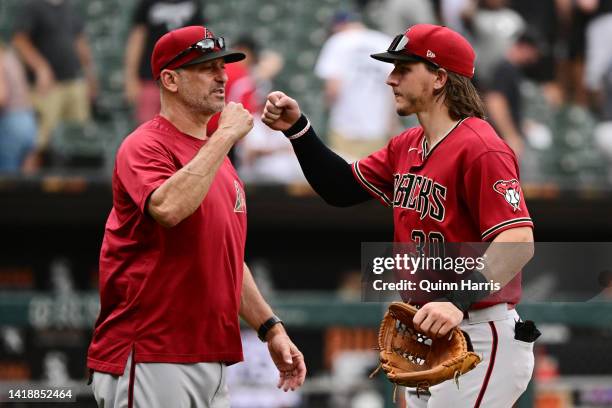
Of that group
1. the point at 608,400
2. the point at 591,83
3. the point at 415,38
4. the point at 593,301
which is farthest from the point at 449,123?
the point at 591,83

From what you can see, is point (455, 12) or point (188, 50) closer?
point (188, 50)

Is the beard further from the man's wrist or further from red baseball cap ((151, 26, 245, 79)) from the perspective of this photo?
the man's wrist

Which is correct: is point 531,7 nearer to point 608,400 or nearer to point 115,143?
point 115,143

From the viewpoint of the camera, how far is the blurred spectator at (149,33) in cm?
909

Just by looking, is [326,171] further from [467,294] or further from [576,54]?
[576,54]

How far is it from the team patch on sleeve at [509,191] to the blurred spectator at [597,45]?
6.67 metres

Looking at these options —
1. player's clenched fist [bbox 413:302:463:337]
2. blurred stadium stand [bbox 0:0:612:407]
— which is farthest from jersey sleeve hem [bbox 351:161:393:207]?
blurred stadium stand [bbox 0:0:612:407]

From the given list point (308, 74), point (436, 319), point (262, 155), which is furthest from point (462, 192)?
point (308, 74)

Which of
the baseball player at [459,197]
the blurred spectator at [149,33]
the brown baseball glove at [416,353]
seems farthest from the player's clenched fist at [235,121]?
the blurred spectator at [149,33]

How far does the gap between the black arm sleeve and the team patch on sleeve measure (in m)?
0.73

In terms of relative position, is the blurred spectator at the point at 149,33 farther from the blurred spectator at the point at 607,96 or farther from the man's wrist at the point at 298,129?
the man's wrist at the point at 298,129

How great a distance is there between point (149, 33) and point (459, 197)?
19.4 ft

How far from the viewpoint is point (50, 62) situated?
9148mm

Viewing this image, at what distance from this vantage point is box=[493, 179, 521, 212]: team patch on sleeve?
3570 millimetres
